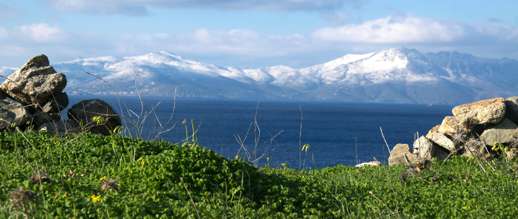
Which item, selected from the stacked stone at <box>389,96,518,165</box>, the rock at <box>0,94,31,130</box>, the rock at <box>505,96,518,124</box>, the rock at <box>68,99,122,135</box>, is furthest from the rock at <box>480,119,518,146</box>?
the rock at <box>0,94,31,130</box>

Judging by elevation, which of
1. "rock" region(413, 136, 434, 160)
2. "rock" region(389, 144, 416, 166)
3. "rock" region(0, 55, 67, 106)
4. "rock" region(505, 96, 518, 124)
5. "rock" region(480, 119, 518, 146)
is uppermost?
"rock" region(0, 55, 67, 106)

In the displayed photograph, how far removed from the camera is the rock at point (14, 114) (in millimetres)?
26438

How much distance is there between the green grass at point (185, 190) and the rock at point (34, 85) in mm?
7169

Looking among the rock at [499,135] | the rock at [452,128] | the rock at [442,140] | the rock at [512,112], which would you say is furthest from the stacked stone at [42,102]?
the rock at [512,112]

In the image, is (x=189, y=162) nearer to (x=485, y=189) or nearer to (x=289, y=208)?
(x=289, y=208)

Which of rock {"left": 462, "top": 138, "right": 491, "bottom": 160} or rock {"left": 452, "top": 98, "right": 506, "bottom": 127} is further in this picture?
rock {"left": 452, "top": 98, "right": 506, "bottom": 127}

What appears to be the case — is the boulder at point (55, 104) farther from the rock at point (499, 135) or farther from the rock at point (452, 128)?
the rock at point (499, 135)

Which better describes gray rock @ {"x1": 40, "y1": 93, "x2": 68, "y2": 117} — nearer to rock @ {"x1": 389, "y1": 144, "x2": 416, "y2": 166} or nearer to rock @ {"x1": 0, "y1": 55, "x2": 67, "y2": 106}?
rock @ {"x1": 0, "y1": 55, "x2": 67, "y2": 106}

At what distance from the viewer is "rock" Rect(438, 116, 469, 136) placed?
3356 centimetres

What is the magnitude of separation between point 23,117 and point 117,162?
9585mm

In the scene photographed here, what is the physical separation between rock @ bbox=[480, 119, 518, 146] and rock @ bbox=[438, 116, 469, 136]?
0.88 metres

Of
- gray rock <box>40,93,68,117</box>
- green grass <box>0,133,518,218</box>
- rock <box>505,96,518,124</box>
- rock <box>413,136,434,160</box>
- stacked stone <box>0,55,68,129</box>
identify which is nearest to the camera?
green grass <box>0,133,518,218</box>

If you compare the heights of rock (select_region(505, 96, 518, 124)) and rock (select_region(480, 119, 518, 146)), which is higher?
rock (select_region(505, 96, 518, 124))

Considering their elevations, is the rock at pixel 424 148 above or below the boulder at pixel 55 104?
below
